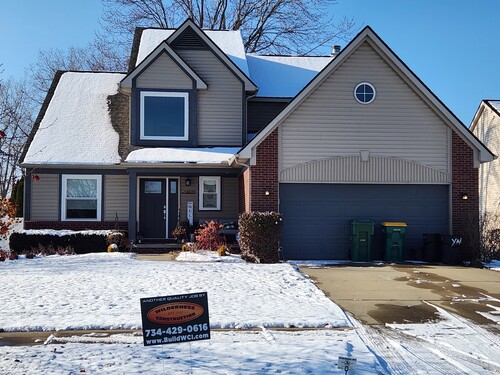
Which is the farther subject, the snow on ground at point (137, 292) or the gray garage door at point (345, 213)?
the gray garage door at point (345, 213)

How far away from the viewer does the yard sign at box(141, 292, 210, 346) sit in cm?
525

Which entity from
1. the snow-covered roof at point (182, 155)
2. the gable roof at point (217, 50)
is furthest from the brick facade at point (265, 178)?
the gable roof at point (217, 50)

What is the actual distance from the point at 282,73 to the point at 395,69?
21.4 ft

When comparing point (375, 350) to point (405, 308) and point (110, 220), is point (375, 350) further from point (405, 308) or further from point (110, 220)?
point (110, 220)

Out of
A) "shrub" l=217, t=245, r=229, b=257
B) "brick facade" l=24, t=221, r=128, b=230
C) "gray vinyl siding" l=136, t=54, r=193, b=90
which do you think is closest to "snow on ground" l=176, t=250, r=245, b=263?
"shrub" l=217, t=245, r=229, b=257

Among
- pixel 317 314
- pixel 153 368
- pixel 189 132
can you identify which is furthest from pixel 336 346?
pixel 189 132

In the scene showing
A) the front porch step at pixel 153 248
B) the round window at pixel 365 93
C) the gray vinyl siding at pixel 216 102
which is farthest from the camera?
the gray vinyl siding at pixel 216 102

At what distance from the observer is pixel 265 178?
15000mm

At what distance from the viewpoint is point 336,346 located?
6.30 meters

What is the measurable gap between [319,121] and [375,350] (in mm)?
9761

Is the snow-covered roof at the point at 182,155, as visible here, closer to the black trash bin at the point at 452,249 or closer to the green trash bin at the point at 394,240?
the green trash bin at the point at 394,240

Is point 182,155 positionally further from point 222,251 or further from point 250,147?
point 222,251

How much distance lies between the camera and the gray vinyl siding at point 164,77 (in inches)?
700

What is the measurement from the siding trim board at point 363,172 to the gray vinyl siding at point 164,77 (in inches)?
212
